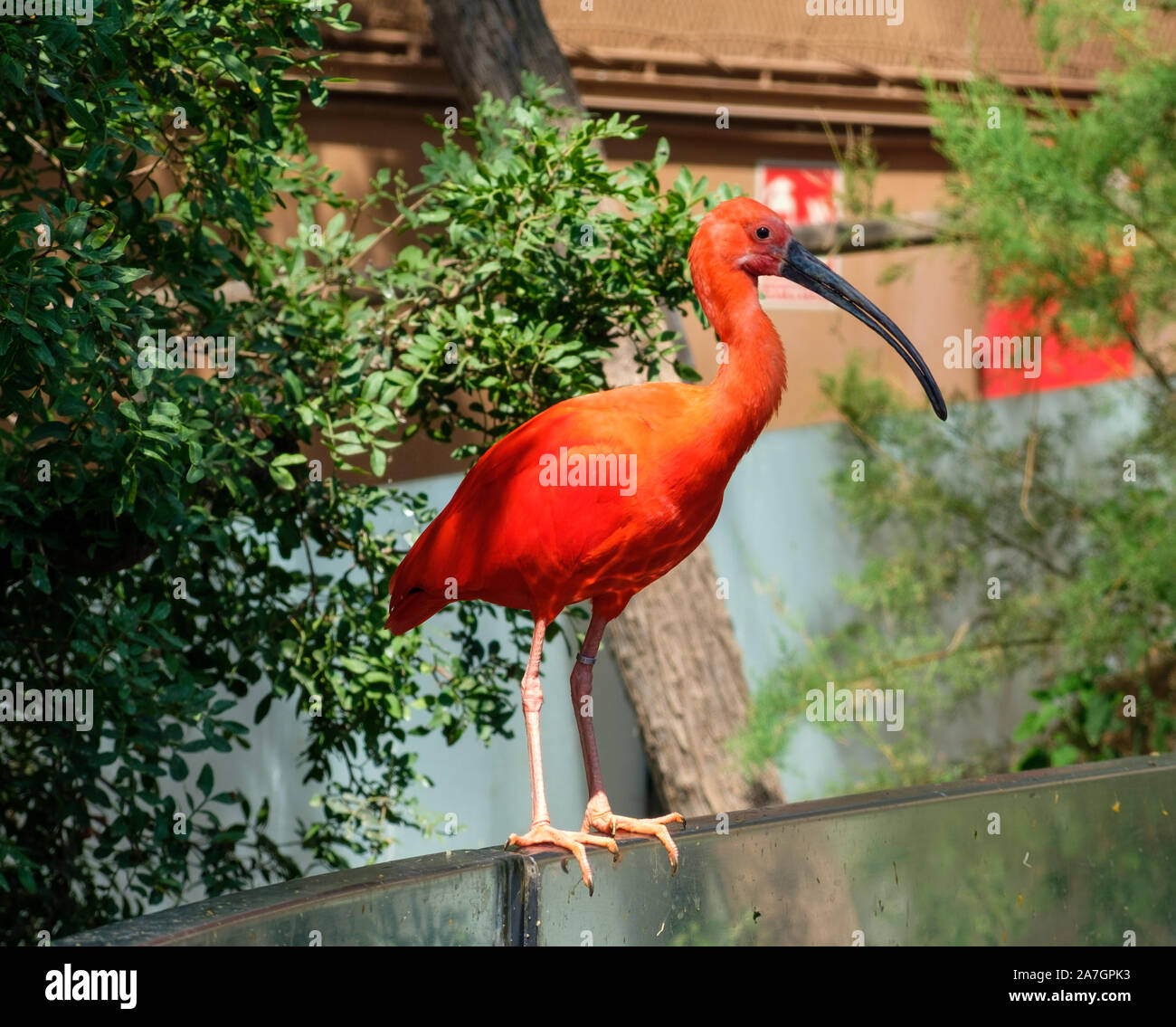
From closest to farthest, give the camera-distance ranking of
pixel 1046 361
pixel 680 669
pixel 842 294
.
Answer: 1. pixel 842 294
2. pixel 680 669
3. pixel 1046 361

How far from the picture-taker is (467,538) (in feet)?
9.12

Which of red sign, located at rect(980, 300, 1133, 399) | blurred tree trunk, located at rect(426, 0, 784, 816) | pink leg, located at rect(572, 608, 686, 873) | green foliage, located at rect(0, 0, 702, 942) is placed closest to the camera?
pink leg, located at rect(572, 608, 686, 873)

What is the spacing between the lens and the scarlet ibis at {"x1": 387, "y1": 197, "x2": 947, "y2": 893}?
101 inches

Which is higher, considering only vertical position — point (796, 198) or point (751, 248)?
point (796, 198)

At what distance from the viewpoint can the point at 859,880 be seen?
85.7 inches

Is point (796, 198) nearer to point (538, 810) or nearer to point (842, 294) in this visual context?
point (842, 294)

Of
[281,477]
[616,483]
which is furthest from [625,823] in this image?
[281,477]

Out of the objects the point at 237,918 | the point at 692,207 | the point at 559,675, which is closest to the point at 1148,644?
the point at 559,675

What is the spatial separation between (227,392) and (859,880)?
1.85m

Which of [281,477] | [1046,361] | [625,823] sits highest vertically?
[1046,361]

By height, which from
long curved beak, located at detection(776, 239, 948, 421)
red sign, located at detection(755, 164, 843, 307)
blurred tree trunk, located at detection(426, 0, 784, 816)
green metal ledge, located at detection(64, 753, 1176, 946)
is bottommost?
green metal ledge, located at detection(64, 753, 1176, 946)

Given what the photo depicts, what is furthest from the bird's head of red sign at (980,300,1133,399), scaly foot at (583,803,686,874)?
red sign at (980,300,1133,399)

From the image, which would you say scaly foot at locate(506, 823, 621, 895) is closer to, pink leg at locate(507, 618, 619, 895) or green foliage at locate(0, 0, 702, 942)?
pink leg at locate(507, 618, 619, 895)
